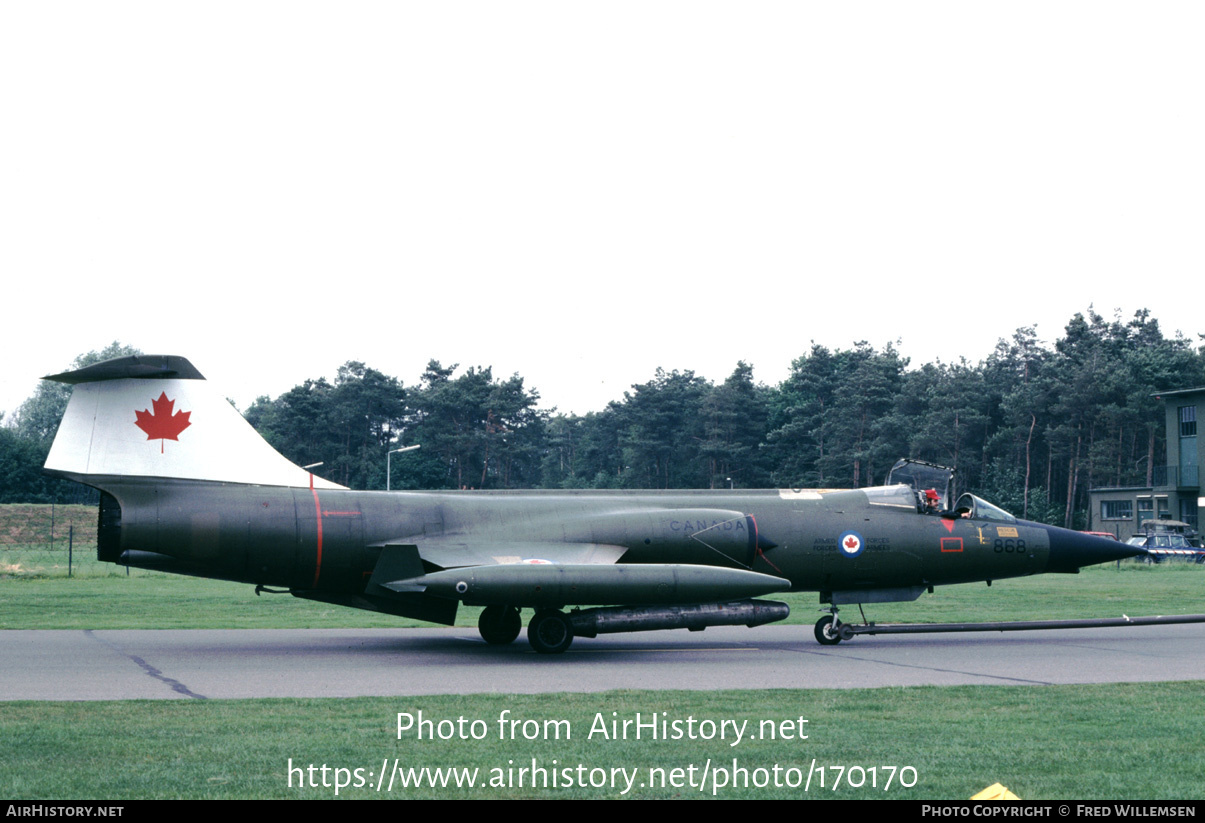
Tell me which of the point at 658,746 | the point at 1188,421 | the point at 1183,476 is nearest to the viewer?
the point at 658,746

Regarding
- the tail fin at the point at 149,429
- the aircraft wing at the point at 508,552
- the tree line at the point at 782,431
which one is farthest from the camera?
the tree line at the point at 782,431

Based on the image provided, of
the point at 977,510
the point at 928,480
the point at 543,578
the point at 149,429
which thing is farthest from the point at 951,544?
the point at 149,429

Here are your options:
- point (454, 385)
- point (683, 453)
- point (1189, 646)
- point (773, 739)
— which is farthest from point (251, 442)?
point (683, 453)

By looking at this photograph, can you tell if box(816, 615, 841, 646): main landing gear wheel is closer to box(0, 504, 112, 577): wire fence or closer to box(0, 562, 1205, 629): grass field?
box(0, 562, 1205, 629): grass field

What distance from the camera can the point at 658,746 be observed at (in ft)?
28.7

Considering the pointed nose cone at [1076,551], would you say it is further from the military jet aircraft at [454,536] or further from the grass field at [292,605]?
the grass field at [292,605]

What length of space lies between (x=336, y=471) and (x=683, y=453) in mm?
26229

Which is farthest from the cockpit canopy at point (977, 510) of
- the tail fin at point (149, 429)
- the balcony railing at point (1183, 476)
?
the balcony railing at point (1183, 476)

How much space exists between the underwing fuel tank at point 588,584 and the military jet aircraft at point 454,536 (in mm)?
22

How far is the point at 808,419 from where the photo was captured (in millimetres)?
84812

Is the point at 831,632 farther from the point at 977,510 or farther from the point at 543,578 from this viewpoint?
the point at 543,578

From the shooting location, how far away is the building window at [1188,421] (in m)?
67.8

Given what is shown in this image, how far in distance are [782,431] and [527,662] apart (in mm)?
69630
